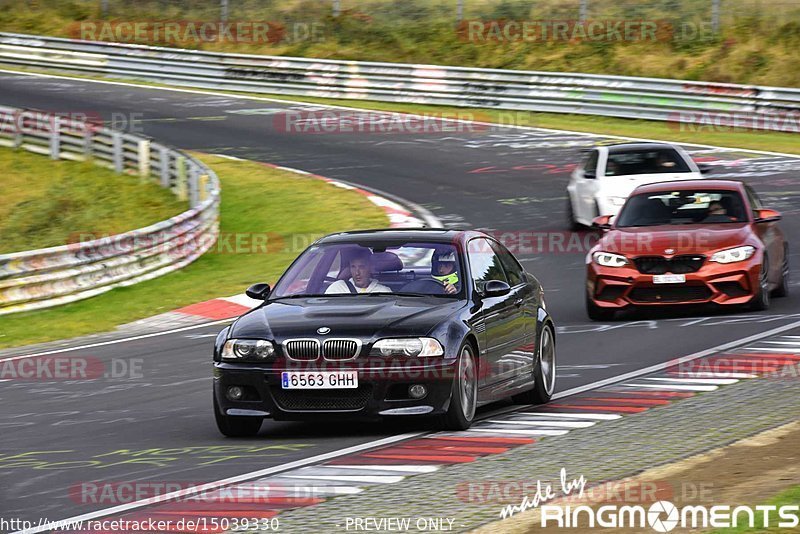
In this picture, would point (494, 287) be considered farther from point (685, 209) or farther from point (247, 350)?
point (685, 209)

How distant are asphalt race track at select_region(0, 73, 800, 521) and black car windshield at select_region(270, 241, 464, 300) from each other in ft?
2.99

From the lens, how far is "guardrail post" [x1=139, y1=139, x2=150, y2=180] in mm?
27891

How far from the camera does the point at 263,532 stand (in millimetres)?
6695

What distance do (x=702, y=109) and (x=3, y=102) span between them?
17314mm

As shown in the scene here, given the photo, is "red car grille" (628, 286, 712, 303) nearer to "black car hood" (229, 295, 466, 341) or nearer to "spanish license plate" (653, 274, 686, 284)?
"spanish license plate" (653, 274, 686, 284)

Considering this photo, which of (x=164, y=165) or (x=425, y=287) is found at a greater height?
(x=425, y=287)

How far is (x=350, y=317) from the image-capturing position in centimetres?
943

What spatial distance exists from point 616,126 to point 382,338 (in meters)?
25.6

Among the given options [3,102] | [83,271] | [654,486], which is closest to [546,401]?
[654,486]

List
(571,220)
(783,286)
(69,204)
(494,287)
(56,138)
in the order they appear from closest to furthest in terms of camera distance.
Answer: (494,287) < (783,286) < (571,220) < (69,204) < (56,138)

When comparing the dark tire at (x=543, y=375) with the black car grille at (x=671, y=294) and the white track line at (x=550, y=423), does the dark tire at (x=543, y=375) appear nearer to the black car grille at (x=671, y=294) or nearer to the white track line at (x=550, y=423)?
the white track line at (x=550, y=423)

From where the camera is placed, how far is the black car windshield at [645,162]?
69.5 feet

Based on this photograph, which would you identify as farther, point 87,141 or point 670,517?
point 87,141

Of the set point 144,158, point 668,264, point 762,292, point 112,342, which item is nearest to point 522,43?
point 144,158
